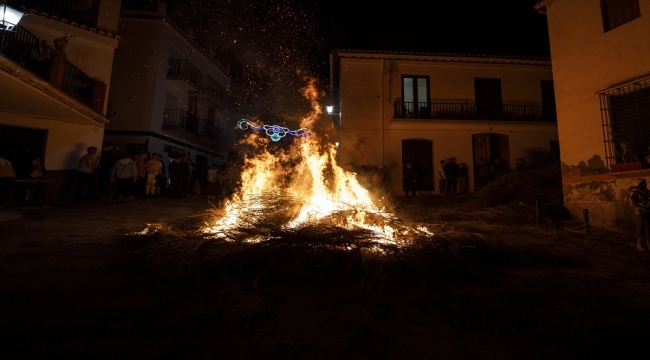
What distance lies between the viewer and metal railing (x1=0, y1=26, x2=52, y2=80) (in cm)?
916

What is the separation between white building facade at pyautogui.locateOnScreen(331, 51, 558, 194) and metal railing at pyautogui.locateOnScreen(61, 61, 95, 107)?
1002 centimetres

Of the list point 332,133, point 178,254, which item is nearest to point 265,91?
point 332,133

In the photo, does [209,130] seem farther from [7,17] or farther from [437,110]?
[7,17]

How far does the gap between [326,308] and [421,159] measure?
13.8 m

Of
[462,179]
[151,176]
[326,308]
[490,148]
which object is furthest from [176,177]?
[490,148]

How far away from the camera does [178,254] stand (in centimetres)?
426

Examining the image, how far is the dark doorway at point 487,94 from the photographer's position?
53.4 ft

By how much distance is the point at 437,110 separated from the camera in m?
16.0

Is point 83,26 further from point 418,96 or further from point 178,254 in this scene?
point 418,96

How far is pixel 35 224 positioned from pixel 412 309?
7380 millimetres

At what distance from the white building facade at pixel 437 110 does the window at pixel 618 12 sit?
7.93 metres

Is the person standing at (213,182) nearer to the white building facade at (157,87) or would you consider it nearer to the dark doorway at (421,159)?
the white building facade at (157,87)

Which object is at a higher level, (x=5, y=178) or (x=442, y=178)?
(x=442, y=178)

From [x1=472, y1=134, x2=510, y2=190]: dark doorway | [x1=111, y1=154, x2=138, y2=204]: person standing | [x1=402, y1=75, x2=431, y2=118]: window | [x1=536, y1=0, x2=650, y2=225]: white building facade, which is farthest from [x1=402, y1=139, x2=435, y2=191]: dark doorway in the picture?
[x1=111, y1=154, x2=138, y2=204]: person standing
